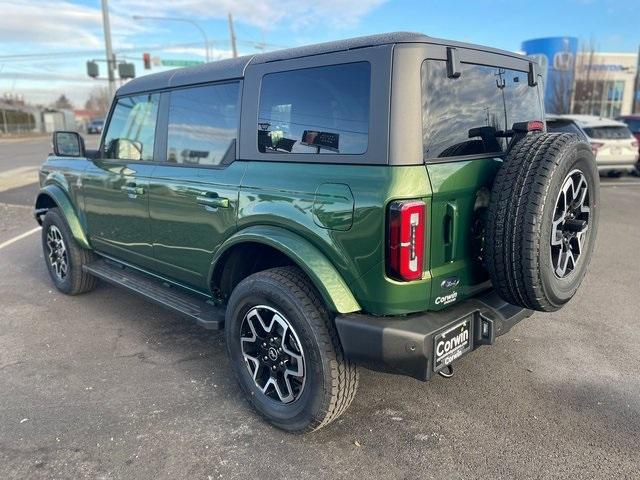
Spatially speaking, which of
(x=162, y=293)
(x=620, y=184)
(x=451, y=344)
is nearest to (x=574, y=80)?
(x=620, y=184)

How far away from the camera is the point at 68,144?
4668mm

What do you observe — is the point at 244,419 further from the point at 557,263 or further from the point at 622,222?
the point at 622,222

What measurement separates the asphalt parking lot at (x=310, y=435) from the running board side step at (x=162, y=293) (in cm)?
42

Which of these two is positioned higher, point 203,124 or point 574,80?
point 574,80

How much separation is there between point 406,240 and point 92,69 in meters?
19.6

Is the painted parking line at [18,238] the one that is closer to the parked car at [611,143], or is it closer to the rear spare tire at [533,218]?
the rear spare tire at [533,218]

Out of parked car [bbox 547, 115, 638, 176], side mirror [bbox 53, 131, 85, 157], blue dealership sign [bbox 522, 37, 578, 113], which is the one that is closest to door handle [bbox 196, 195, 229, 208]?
side mirror [bbox 53, 131, 85, 157]

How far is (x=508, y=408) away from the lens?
3006 mm

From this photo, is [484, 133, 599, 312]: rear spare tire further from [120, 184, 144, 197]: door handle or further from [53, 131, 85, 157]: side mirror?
[53, 131, 85, 157]: side mirror

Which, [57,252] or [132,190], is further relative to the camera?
[57,252]

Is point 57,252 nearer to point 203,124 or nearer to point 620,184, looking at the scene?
point 203,124

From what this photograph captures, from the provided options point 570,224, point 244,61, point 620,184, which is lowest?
point 620,184

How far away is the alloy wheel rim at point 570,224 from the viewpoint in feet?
8.70

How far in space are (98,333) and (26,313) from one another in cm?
95
